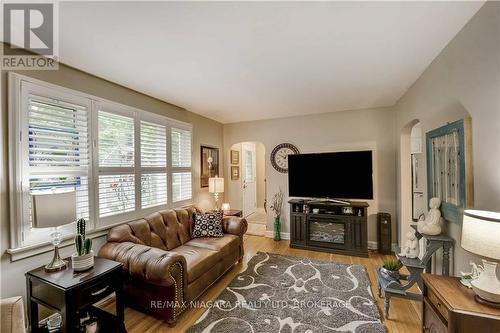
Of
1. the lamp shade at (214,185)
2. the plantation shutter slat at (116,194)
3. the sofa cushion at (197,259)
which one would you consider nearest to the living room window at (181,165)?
the lamp shade at (214,185)

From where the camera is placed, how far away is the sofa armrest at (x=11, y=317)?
1253mm

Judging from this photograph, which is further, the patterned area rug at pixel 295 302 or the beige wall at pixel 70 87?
the patterned area rug at pixel 295 302

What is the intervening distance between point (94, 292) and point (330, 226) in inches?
138

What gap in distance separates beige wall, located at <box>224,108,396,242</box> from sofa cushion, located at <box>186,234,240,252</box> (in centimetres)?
168

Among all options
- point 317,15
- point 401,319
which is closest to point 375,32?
point 317,15

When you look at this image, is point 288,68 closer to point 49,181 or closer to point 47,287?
point 49,181

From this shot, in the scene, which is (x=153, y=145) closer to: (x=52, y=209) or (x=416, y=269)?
(x=52, y=209)

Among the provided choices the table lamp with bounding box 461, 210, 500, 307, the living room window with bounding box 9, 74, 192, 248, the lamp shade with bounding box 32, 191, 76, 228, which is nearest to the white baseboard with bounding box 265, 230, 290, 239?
the living room window with bounding box 9, 74, 192, 248

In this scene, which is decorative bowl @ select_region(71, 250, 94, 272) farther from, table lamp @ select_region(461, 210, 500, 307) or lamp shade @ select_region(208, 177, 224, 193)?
table lamp @ select_region(461, 210, 500, 307)

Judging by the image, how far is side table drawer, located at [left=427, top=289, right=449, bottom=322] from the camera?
1.30 meters

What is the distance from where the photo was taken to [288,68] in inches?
92.7

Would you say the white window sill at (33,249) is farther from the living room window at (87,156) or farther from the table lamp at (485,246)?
the table lamp at (485,246)

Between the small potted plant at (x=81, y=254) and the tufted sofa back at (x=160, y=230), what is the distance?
46 cm

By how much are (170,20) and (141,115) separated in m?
1.83
